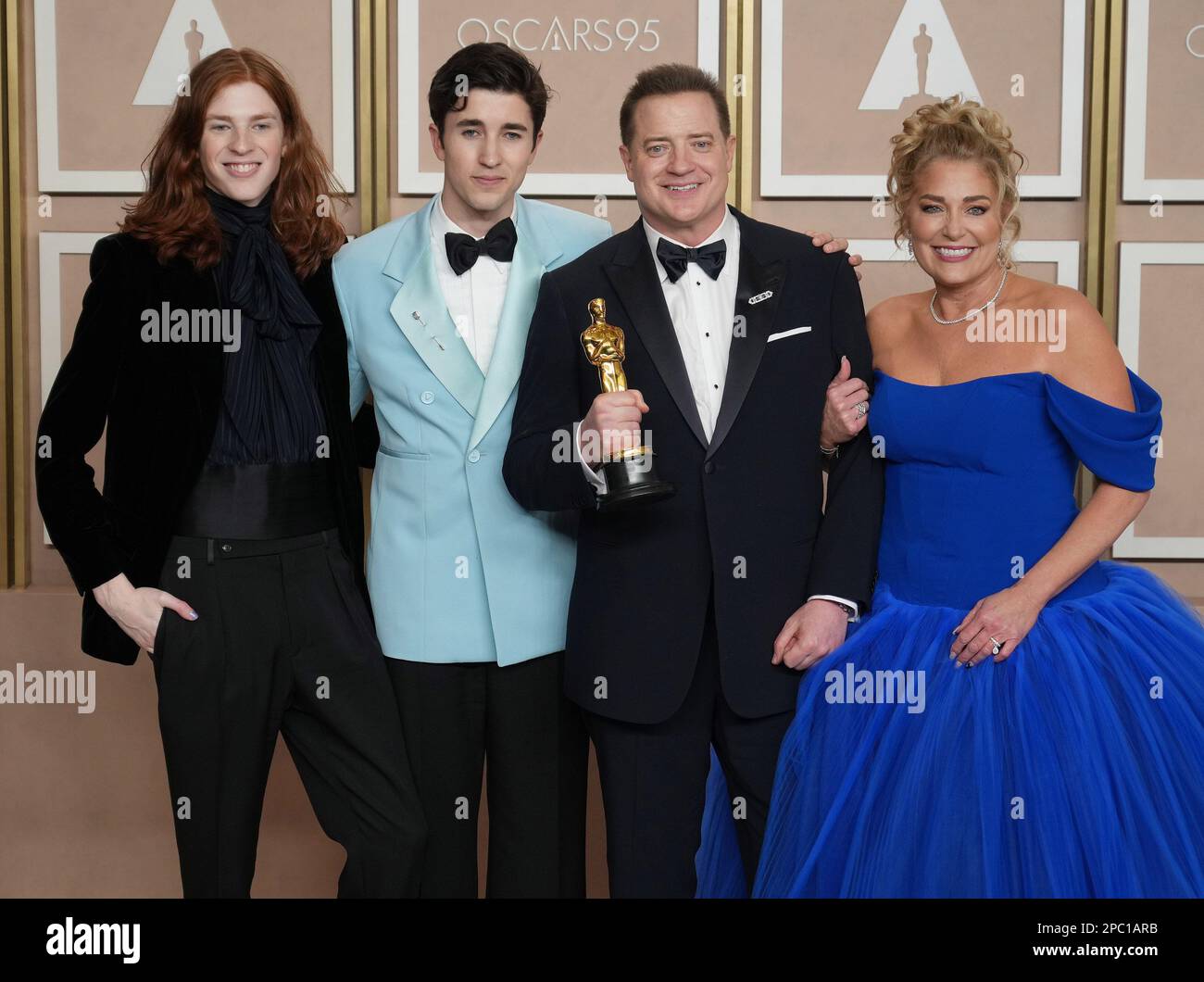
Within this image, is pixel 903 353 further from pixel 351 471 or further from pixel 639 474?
pixel 351 471

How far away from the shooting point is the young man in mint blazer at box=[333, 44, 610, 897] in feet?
7.64

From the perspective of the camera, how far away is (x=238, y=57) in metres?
2.28

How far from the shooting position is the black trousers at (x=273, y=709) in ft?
7.27

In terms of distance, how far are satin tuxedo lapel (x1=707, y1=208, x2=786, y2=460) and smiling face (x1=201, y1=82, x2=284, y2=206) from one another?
921 millimetres

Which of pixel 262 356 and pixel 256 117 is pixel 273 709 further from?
pixel 256 117

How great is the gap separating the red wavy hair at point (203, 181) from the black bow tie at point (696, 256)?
702 mm

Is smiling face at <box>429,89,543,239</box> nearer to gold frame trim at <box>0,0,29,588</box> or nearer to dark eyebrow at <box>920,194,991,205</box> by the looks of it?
dark eyebrow at <box>920,194,991,205</box>

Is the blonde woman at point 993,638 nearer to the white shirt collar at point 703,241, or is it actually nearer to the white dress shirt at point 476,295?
the white shirt collar at point 703,241

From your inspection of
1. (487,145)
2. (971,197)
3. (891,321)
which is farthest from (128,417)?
(971,197)

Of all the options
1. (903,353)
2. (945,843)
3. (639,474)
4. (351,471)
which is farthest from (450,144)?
(945,843)

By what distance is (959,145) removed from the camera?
7.39ft

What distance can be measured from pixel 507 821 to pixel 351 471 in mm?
774

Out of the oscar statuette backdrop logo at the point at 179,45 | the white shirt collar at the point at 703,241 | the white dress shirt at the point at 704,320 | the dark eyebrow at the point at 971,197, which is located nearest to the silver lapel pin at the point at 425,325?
the white dress shirt at the point at 704,320

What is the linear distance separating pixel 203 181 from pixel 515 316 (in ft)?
2.11
